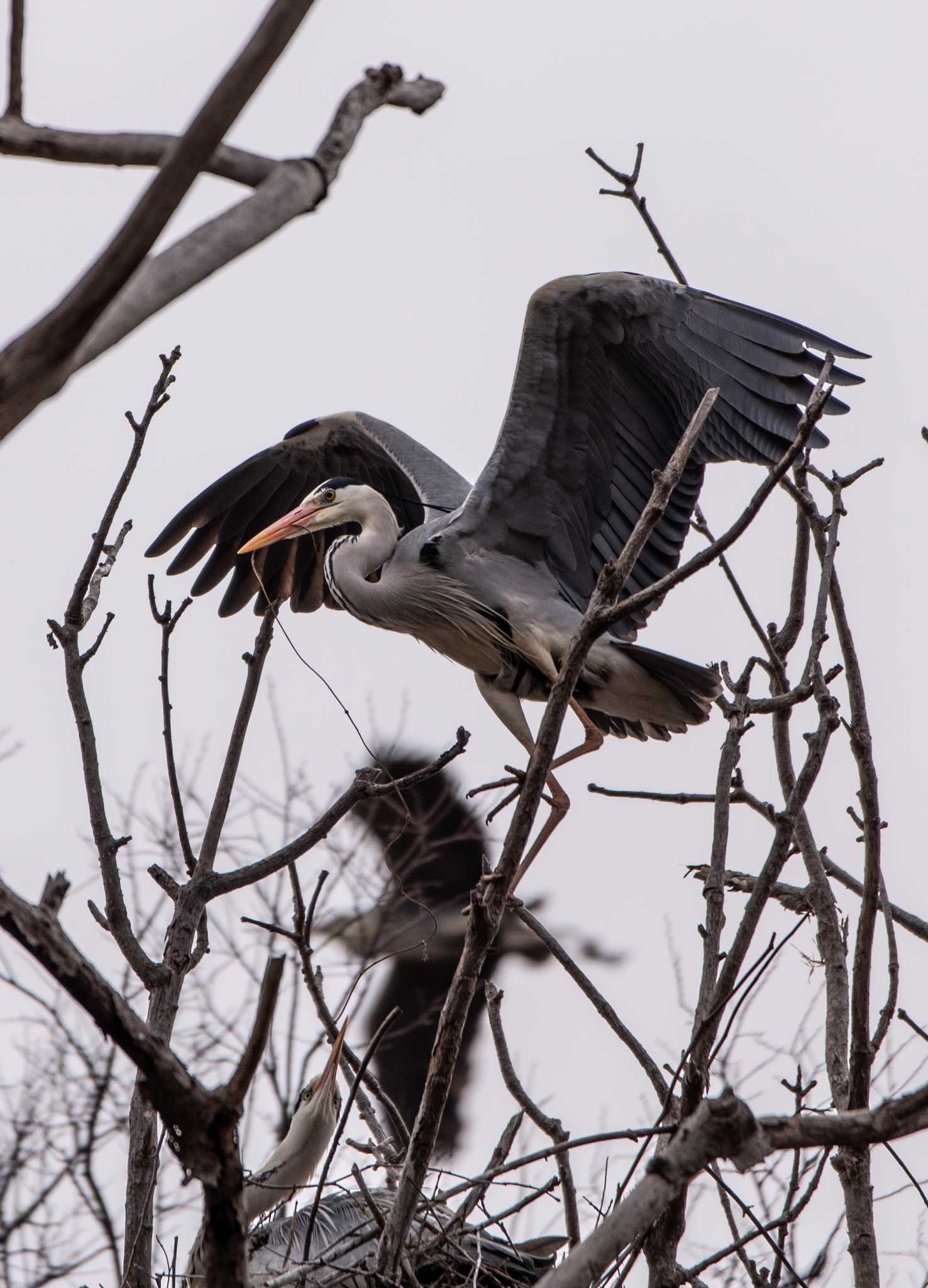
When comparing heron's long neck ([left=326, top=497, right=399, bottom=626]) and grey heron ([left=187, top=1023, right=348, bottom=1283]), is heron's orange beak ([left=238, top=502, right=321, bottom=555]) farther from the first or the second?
grey heron ([left=187, top=1023, right=348, bottom=1283])

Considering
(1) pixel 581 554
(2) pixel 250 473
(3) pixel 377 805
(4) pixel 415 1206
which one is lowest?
(4) pixel 415 1206

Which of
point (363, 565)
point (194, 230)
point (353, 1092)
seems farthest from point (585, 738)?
point (194, 230)

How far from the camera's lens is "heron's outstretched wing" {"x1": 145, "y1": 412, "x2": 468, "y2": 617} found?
21.9ft

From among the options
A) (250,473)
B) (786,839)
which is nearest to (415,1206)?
(786,839)

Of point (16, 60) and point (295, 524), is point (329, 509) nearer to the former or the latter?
point (295, 524)

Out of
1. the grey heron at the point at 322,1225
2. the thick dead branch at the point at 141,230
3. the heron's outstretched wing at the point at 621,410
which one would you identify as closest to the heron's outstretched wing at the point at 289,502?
the heron's outstretched wing at the point at 621,410

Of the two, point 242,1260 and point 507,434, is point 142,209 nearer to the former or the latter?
point 242,1260

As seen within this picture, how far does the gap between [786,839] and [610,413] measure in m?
3.16

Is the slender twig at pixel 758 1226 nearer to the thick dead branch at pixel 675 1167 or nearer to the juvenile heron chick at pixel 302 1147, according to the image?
the thick dead branch at pixel 675 1167

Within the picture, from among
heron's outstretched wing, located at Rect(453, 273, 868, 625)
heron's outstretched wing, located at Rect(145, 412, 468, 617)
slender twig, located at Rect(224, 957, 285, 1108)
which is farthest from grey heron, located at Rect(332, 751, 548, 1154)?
slender twig, located at Rect(224, 957, 285, 1108)

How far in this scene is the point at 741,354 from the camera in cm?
533

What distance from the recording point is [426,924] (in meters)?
10.6

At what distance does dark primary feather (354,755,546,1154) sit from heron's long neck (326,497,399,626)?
3723 mm

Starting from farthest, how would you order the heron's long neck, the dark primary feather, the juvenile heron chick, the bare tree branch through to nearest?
the dark primary feather < the heron's long neck < the juvenile heron chick < the bare tree branch
